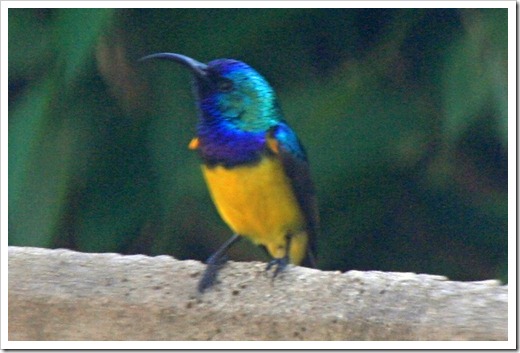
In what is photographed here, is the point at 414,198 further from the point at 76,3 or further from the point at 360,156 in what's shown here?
the point at 76,3

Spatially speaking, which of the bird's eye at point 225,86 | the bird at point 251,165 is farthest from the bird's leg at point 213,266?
the bird's eye at point 225,86

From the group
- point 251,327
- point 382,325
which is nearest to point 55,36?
point 251,327

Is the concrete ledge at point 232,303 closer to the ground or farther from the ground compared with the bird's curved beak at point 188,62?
closer to the ground

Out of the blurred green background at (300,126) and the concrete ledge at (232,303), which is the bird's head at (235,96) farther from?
the concrete ledge at (232,303)

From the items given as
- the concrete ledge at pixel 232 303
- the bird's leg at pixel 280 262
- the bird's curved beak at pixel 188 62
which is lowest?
the concrete ledge at pixel 232 303

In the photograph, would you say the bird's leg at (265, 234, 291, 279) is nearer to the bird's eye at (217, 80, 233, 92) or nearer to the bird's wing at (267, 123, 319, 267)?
the bird's wing at (267, 123, 319, 267)

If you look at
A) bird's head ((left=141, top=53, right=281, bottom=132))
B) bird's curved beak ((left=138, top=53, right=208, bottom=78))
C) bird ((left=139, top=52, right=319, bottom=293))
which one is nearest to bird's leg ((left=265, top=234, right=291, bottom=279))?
bird ((left=139, top=52, right=319, bottom=293))

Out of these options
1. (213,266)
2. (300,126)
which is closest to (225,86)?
(300,126)
